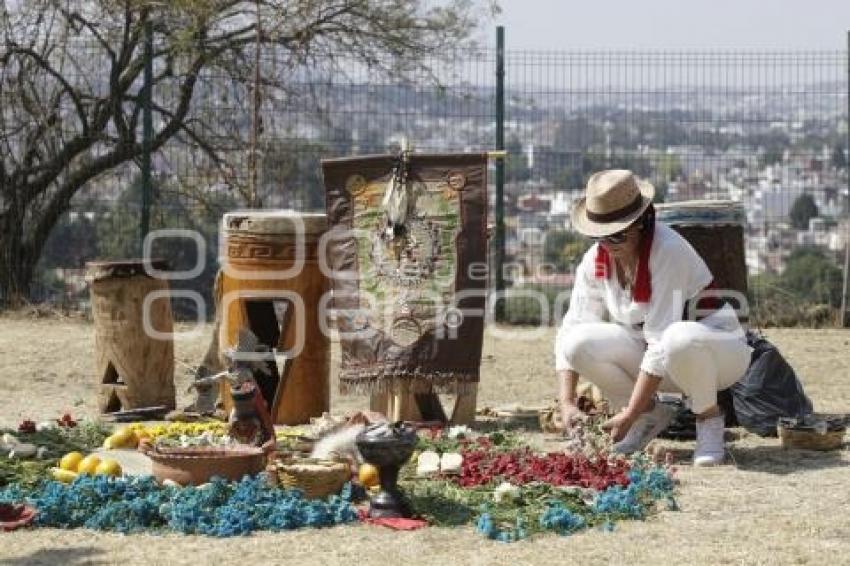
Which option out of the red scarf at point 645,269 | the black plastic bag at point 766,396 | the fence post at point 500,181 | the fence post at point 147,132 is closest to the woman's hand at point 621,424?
the red scarf at point 645,269

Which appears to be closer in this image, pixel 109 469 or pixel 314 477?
pixel 314 477

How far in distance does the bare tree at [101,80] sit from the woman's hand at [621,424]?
8.52m

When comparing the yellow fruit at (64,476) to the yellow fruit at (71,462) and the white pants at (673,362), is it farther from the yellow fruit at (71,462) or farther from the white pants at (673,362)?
the white pants at (673,362)

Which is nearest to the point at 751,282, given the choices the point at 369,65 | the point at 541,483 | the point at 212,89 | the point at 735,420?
the point at 369,65

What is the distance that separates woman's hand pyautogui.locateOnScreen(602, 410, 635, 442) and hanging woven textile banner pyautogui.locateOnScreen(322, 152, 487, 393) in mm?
1478

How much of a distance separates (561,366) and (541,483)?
99cm

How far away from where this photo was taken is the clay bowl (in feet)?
20.6

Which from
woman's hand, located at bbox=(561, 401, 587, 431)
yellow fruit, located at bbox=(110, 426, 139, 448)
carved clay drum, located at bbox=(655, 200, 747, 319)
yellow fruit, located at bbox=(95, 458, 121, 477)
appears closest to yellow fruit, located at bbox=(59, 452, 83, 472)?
yellow fruit, located at bbox=(95, 458, 121, 477)

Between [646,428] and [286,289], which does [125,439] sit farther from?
[646,428]

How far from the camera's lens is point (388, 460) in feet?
19.2

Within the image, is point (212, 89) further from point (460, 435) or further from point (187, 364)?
point (460, 435)

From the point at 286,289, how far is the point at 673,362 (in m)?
2.55

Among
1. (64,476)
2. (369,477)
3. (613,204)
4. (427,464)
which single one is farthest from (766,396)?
(64,476)

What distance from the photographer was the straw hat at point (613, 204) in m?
6.95
